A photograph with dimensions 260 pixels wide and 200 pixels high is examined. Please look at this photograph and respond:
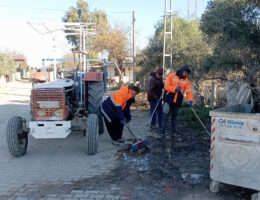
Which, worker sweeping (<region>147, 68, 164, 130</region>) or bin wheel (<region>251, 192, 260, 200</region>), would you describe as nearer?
bin wheel (<region>251, 192, 260, 200</region>)

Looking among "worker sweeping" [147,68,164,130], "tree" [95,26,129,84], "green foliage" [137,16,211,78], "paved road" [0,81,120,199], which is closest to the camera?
"paved road" [0,81,120,199]

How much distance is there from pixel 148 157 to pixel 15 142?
106 inches

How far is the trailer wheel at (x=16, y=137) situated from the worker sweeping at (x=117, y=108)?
5.79 feet

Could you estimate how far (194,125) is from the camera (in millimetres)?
7414

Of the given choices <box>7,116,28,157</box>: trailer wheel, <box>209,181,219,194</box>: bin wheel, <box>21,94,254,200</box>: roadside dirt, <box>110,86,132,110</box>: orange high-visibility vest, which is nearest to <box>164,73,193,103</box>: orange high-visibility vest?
<box>110,86,132,110</box>: orange high-visibility vest

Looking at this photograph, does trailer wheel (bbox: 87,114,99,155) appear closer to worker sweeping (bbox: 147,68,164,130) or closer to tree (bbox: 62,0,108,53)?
worker sweeping (bbox: 147,68,164,130)

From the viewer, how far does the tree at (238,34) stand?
16.0ft

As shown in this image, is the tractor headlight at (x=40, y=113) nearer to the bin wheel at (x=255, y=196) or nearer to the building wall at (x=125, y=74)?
the bin wheel at (x=255, y=196)

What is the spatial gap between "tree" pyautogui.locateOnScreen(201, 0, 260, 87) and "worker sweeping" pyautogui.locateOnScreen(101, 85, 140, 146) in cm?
204

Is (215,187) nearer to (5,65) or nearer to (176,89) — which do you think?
(176,89)

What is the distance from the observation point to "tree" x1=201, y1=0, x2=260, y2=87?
4.89m

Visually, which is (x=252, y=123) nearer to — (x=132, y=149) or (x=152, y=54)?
(x=132, y=149)

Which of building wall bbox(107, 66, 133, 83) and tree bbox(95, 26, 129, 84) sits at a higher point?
tree bbox(95, 26, 129, 84)

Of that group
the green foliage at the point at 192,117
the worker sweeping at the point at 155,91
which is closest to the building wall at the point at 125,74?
the green foliage at the point at 192,117
